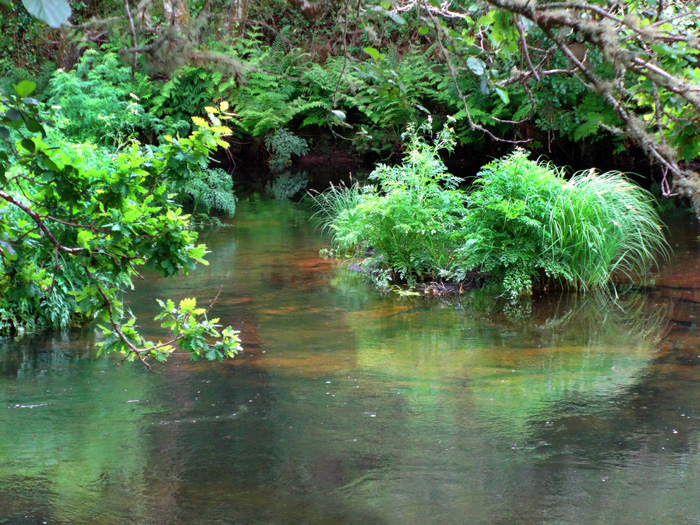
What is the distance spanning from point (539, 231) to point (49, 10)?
6606 mm

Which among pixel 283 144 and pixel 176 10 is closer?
pixel 176 10

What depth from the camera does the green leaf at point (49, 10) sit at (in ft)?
2.86

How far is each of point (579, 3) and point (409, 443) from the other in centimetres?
282

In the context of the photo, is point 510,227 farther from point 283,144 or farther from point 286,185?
point 283,144

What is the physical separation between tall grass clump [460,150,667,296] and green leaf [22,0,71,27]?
6267 mm

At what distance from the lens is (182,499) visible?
3.37 m

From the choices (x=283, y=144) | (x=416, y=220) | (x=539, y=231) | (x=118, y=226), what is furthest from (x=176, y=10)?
(x=283, y=144)

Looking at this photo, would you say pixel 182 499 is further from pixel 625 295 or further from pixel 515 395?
pixel 625 295

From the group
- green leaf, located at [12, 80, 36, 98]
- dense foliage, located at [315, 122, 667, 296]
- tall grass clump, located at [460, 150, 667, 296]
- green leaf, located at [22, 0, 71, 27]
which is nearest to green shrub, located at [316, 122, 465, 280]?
dense foliage, located at [315, 122, 667, 296]

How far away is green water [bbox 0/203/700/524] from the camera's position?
131 inches

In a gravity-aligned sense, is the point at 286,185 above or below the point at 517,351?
above

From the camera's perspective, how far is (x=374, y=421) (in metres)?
4.22

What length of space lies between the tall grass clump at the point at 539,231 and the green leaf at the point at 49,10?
6267mm

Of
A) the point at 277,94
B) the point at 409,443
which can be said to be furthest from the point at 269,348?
the point at 277,94
